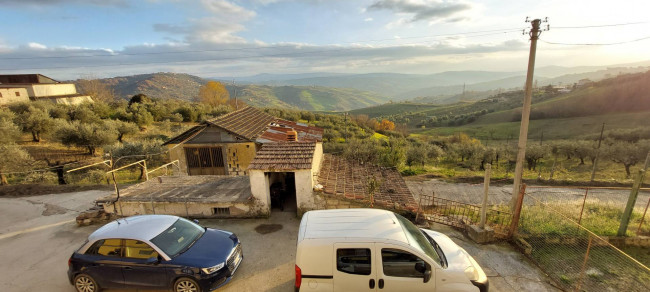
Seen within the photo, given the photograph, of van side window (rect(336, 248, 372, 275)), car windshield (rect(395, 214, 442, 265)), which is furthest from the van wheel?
car windshield (rect(395, 214, 442, 265))

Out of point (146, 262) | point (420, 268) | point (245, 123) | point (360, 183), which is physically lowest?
point (360, 183)

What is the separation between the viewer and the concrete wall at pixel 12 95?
34.4 metres

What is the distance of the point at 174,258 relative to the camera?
5.64 m

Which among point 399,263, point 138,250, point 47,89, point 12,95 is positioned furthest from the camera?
point 47,89

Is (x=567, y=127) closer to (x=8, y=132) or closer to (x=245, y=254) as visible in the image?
(x=245, y=254)

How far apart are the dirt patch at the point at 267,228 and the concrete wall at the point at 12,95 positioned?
46823 mm

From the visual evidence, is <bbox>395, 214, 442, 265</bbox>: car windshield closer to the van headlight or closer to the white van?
the white van

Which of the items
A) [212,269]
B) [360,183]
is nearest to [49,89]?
[360,183]

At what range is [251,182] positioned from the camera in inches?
356

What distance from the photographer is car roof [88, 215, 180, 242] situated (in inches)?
229

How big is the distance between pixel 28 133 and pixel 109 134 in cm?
925

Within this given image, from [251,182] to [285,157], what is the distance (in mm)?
1441

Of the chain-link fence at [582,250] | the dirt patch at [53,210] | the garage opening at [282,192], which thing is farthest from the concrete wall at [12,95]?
the chain-link fence at [582,250]

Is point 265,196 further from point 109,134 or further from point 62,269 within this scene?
point 109,134
